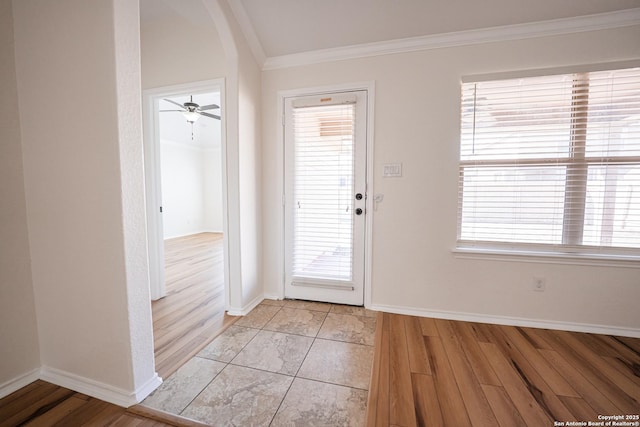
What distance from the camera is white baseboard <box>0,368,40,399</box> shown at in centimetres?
139

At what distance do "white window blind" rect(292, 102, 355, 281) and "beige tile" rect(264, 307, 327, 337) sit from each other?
1.25ft

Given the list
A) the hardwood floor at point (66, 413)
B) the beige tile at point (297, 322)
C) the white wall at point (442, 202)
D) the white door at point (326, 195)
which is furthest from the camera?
the white door at point (326, 195)

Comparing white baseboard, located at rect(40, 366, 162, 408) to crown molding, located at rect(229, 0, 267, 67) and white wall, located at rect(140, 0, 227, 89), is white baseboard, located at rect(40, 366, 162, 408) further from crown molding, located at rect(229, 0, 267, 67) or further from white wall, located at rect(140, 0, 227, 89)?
crown molding, located at rect(229, 0, 267, 67)

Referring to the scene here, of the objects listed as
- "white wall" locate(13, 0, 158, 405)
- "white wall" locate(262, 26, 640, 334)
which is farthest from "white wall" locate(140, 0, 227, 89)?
"white wall" locate(13, 0, 158, 405)

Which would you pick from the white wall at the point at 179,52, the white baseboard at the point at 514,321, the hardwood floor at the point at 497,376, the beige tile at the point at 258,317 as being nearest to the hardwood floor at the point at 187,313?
the beige tile at the point at 258,317

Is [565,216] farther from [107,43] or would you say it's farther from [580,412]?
[107,43]

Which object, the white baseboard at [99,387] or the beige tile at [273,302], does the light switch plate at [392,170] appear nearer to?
the beige tile at [273,302]

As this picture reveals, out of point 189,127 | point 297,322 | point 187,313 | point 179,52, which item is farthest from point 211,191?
point 297,322

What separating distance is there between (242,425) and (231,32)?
2.71m

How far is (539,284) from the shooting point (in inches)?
82.7

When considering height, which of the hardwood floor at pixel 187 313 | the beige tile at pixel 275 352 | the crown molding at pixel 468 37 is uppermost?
the crown molding at pixel 468 37

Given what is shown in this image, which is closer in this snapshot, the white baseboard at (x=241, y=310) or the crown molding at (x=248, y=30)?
the crown molding at (x=248, y=30)

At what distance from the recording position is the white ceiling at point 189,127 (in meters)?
→ 4.79

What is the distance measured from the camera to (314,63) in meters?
2.44
